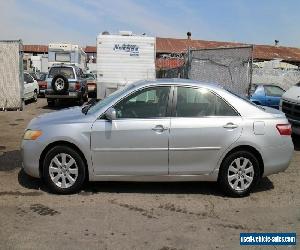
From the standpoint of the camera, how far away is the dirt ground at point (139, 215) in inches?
187

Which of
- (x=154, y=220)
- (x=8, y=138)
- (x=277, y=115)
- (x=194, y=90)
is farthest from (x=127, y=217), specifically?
(x=8, y=138)

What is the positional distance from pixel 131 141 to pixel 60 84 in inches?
532

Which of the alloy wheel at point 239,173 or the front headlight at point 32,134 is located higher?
the front headlight at point 32,134

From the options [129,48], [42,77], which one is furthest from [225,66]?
[42,77]

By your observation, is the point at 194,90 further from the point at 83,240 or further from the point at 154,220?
the point at 83,240

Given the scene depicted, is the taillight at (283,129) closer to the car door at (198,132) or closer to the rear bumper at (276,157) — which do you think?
the rear bumper at (276,157)

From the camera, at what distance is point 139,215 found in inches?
217

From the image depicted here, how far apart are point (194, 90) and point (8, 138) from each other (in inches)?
235

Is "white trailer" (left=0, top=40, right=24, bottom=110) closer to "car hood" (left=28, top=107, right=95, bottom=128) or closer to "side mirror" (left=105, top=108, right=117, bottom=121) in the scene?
"car hood" (left=28, top=107, right=95, bottom=128)

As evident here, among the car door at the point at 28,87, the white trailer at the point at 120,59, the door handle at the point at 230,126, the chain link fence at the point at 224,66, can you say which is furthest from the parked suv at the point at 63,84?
the door handle at the point at 230,126

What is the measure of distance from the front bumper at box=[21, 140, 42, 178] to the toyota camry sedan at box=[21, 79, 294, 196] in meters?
0.01

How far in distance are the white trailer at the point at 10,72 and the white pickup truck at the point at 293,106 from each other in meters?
10.6

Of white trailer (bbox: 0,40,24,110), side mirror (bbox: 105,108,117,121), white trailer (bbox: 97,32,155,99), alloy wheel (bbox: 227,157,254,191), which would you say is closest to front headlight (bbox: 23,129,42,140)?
side mirror (bbox: 105,108,117,121)

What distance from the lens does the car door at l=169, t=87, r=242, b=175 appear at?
6160 mm
